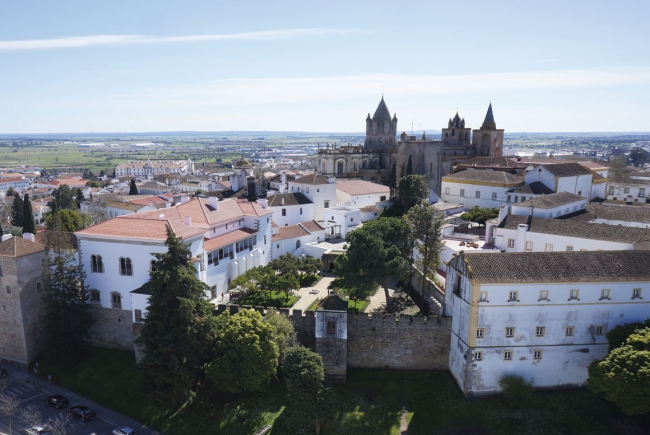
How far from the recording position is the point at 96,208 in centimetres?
6700

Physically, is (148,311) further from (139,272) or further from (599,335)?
(599,335)

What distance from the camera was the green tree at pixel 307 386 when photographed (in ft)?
77.3

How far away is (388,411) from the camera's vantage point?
24969 millimetres

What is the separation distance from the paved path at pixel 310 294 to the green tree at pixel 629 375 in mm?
17028

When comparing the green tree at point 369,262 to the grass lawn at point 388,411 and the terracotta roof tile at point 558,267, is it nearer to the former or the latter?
the terracotta roof tile at point 558,267

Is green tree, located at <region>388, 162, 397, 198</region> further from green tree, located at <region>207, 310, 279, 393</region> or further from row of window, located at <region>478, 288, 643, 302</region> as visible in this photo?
green tree, located at <region>207, 310, 279, 393</region>

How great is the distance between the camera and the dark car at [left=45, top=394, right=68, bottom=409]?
2756 cm

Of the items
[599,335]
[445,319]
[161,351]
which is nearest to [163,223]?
[161,351]

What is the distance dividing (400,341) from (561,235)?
14.5 meters

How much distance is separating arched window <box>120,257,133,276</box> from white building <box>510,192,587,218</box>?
93.7ft

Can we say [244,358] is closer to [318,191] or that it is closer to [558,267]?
[558,267]

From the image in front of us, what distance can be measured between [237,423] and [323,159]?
51.1m

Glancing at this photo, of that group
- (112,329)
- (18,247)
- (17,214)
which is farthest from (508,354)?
(17,214)

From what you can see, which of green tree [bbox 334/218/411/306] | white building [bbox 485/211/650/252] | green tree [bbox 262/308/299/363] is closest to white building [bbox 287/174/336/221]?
white building [bbox 485/211/650/252]
